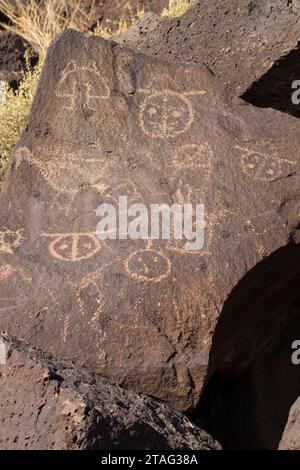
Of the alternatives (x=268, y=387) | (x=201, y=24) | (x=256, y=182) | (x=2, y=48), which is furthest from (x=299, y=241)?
(x=2, y=48)

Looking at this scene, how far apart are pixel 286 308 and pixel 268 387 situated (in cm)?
36

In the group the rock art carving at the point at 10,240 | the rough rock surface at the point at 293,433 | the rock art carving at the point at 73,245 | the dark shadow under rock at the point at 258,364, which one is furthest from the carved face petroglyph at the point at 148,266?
the rough rock surface at the point at 293,433

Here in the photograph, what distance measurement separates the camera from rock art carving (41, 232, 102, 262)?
11.8 feet

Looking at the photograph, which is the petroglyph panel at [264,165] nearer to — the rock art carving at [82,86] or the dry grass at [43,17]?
the rock art carving at [82,86]

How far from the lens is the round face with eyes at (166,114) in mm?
3979

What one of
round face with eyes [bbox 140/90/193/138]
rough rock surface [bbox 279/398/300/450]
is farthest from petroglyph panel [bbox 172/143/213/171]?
rough rock surface [bbox 279/398/300/450]

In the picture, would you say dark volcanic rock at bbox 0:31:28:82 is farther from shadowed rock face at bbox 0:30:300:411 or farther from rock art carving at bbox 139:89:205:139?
rock art carving at bbox 139:89:205:139

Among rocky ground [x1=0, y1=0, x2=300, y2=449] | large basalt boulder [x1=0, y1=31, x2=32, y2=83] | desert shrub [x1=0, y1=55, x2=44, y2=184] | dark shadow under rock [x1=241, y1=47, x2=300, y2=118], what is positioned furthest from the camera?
large basalt boulder [x1=0, y1=31, x2=32, y2=83]

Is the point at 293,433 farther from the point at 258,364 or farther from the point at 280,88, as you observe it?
the point at 280,88

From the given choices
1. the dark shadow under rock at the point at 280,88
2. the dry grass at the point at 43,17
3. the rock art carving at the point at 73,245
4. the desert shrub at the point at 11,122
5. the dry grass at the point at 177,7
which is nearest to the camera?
the rock art carving at the point at 73,245

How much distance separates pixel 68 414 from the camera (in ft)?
8.79

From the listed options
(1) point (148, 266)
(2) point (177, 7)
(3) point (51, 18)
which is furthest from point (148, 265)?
(3) point (51, 18)

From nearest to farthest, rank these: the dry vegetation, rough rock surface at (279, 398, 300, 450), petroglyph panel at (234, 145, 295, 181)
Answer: rough rock surface at (279, 398, 300, 450) → petroglyph panel at (234, 145, 295, 181) → the dry vegetation
